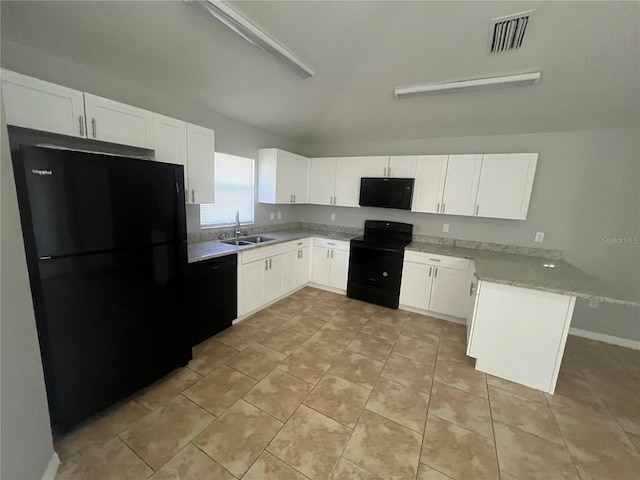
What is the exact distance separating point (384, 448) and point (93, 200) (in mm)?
2432

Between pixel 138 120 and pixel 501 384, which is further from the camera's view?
pixel 501 384

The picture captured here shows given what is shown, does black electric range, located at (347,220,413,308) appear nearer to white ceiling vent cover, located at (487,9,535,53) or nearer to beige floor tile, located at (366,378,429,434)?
beige floor tile, located at (366,378,429,434)

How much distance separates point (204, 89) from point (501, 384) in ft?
13.3

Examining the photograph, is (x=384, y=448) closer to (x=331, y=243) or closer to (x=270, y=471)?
(x=270, y=471)

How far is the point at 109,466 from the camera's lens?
139cm

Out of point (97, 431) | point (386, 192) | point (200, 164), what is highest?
point (200, 164)

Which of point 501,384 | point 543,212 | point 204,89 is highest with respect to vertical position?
point 204,89

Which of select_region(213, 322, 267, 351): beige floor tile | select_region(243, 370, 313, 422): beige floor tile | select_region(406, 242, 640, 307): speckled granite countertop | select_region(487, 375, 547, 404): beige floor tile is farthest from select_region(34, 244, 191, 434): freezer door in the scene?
select_region(487, 375, 547, 404): beige floor tile

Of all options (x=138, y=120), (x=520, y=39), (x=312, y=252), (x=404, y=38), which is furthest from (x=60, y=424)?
(x=520, y=39)

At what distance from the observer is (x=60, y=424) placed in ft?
4.97

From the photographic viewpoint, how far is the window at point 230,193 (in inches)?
127

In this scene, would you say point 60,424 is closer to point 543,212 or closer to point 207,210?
point 207,210

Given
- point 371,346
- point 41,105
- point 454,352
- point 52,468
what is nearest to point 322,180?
point 371,346

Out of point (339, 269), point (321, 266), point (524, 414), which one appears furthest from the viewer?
point (321, 266)
